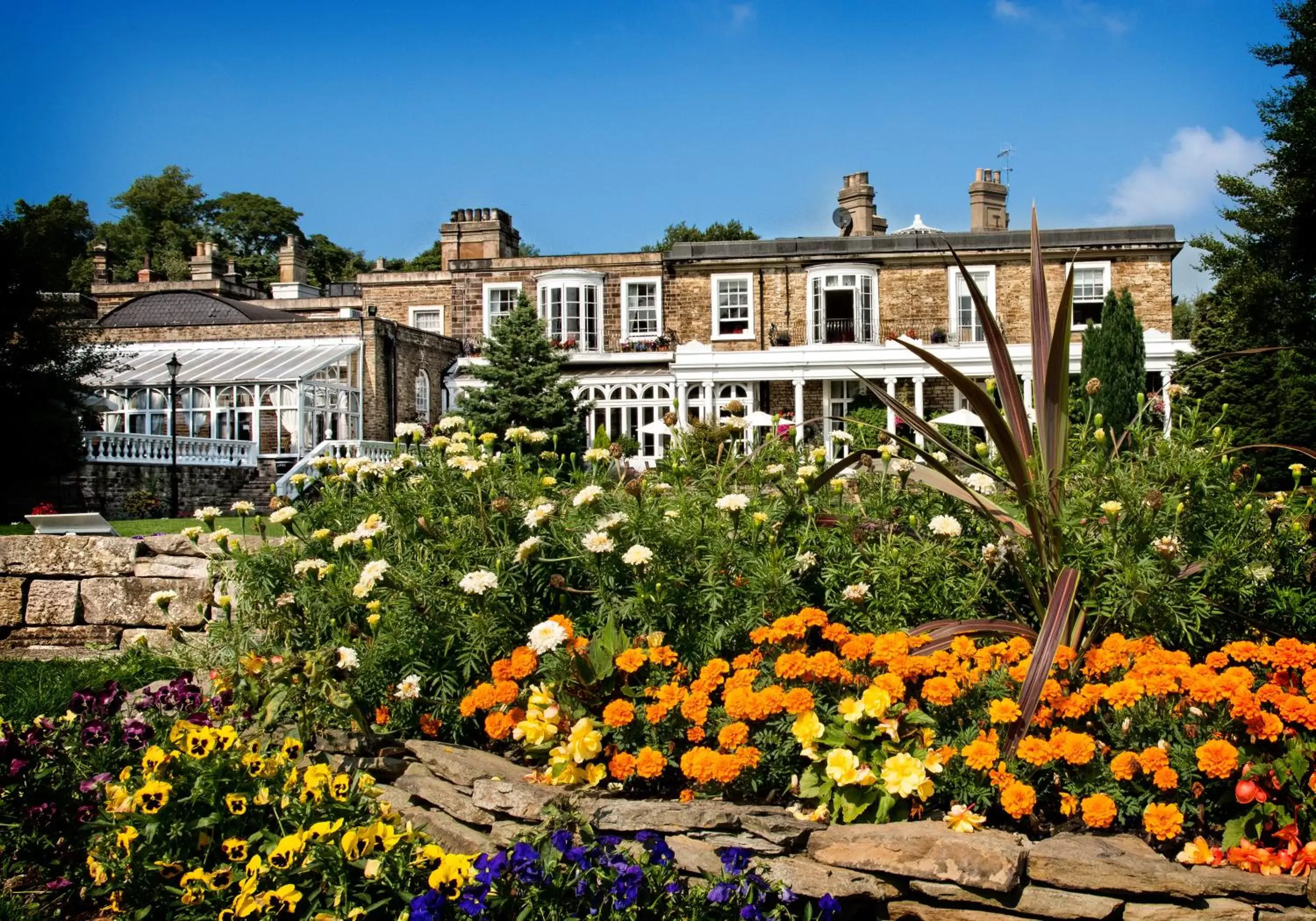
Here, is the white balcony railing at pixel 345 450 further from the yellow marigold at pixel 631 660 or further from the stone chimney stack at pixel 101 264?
the stone chimney stack at pixel 101 264

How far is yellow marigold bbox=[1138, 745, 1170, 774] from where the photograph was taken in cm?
321

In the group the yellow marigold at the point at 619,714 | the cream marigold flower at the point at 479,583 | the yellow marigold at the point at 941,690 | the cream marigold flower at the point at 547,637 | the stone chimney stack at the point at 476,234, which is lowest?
the yellow marigold at the point at 619,714

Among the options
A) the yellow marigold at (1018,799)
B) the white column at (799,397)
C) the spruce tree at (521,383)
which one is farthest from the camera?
the white column at (799,397)

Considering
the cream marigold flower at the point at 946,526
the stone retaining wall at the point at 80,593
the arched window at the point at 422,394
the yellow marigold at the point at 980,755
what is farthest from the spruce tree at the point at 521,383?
the yellow marigold at the point at 980,755

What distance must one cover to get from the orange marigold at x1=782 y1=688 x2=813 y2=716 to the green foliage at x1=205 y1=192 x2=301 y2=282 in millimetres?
56854

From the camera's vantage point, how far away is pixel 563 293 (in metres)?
29.3

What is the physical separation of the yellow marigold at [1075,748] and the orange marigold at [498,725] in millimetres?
1945

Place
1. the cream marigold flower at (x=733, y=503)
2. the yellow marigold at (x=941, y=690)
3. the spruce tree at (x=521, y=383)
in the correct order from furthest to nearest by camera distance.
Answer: the spruce tree at (x=521, y=383) → the cream marigold flower at (x=733, y=503) → the yellow marigold at (x=941, y=690)

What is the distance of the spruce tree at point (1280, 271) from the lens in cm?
1858

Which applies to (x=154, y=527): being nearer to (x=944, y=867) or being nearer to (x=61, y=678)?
(x=61, y=678)

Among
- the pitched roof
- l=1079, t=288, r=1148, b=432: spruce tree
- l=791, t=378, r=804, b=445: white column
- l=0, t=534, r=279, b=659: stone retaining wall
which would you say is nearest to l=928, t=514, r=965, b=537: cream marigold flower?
l=0, t=534, r=279, b=659: stone retaining wall

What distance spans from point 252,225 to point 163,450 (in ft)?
124

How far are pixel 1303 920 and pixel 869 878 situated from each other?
1172 mm

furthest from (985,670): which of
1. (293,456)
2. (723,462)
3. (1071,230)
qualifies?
(1071,230)
